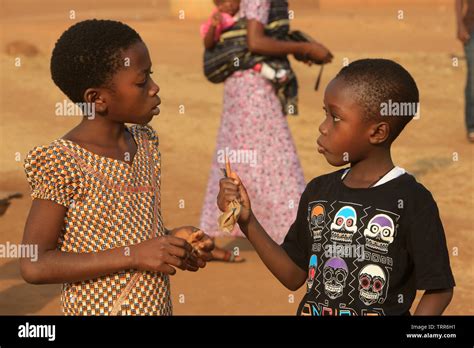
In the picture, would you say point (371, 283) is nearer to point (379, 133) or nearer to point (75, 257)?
point (379, 133)

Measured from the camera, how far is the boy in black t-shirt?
10.1ft

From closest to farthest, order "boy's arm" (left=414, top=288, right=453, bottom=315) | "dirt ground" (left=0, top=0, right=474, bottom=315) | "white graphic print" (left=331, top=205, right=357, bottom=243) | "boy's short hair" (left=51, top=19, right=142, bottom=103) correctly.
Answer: "boy's arm" (left=414, top=288, right=453, bottom=315) < "white graphic print" (left=331, top=205, right=357, bottom=243) < "boy's short hair" (left=51, top=19, right=142, bottom=103) < "dirt ground" (left=0, top=0, right=474, bottom=315)

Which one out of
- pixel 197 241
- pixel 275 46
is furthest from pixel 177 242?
pixel 275 46

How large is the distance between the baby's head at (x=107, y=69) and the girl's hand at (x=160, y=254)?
1.59 ft

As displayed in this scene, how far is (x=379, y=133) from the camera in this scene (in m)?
3.28

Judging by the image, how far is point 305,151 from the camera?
12133mm

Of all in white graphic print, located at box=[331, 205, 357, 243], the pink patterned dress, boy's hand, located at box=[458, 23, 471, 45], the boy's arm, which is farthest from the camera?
boy's hand, located at box=[458, 23, 471, 45]

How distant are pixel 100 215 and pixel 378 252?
2.90 ft

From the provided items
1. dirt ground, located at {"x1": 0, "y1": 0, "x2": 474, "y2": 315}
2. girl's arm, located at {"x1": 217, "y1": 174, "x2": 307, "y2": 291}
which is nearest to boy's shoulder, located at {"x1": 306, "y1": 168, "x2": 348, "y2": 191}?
girl's arm, located at {"x1": 217, "y1": 174, "x2": 307, "y2": 291}

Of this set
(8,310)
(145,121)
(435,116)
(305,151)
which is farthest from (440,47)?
(145,121)

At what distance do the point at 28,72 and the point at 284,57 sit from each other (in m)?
11.2

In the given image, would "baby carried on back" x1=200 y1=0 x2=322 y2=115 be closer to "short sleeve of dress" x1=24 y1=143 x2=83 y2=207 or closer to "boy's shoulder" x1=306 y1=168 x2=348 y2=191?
"boy's shoulder" x1=306 y1=168 x2=348 y2=191

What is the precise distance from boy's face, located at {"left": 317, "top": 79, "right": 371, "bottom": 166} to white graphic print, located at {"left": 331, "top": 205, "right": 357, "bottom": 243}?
0.53 ft
